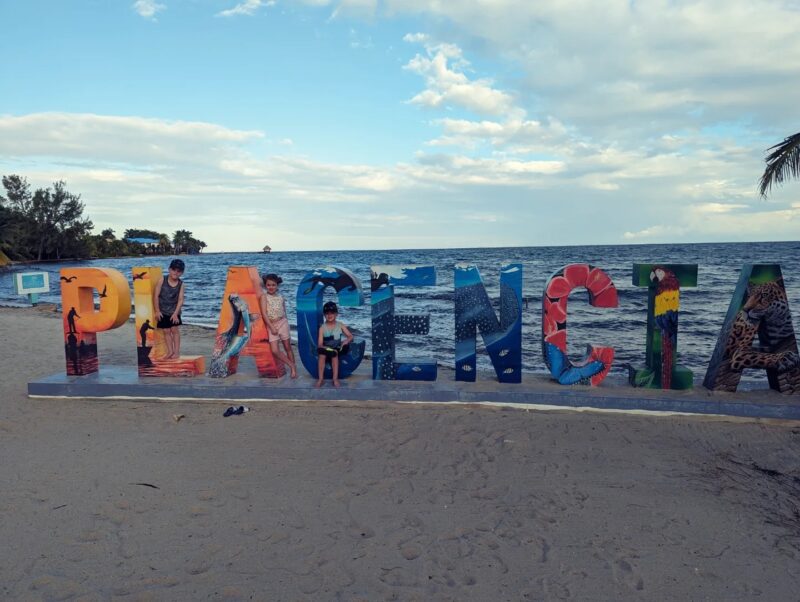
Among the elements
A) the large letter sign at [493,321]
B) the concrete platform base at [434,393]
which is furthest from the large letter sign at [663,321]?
the large letter sign at [493,321]

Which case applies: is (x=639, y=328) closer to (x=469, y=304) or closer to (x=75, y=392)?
(x=469, y=304)

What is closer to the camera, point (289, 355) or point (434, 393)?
point (434, 393)

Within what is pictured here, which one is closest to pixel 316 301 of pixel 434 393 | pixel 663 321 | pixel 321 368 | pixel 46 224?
pixel 321 368

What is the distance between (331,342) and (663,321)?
4.46m

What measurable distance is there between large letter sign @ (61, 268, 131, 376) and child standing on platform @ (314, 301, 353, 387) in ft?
9.43

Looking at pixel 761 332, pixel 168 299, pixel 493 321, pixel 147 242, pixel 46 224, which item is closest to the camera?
pixel 761 332

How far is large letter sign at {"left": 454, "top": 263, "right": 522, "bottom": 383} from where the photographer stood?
764cm

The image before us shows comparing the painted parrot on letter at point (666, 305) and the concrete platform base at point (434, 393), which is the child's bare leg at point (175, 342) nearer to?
the concrete platform base at point (434, 393)

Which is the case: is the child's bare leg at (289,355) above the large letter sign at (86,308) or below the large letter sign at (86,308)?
below

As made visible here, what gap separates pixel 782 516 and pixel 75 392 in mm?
8582

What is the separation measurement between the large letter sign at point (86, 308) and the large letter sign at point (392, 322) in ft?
11.8

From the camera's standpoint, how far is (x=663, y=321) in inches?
288

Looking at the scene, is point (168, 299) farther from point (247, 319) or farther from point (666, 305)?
point (666, 305)

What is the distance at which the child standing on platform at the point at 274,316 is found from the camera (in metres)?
8.03
